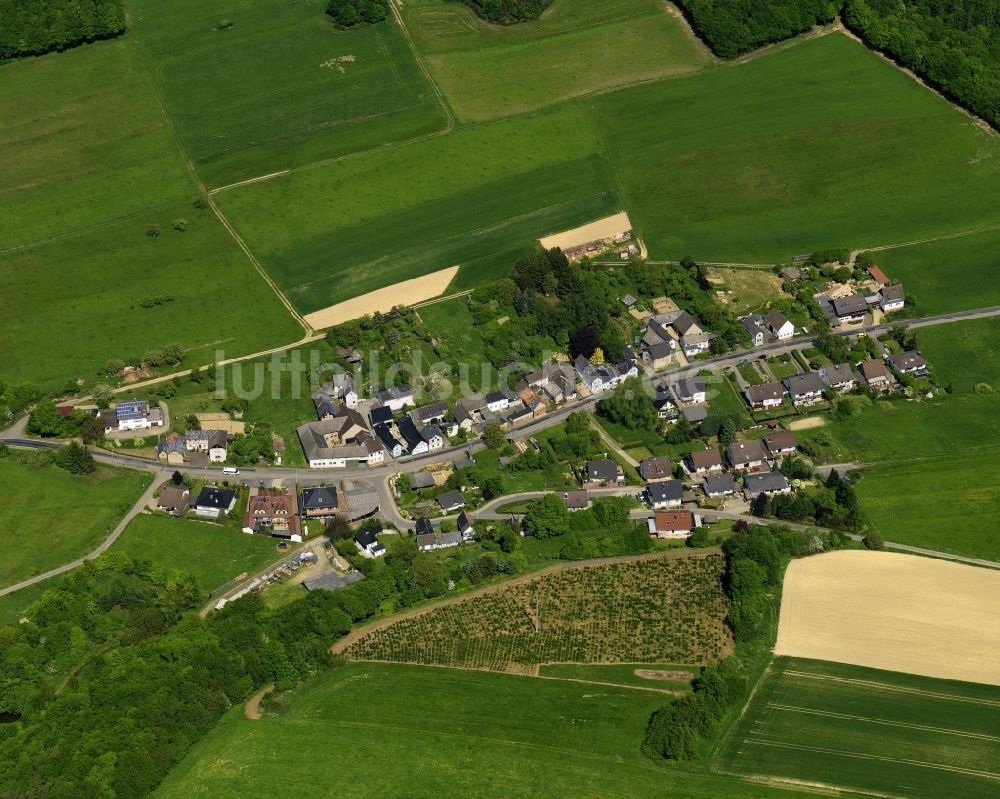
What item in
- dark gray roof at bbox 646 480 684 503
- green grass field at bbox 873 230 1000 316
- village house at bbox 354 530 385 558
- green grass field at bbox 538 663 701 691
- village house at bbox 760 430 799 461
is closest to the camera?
green grass field at bbox 538 663 701 691

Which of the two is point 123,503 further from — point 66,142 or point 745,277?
point 745,277

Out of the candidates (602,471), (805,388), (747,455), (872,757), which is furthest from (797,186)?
(872,757)

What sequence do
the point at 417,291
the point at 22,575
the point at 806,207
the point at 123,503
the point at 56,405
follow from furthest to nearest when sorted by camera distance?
the point at 806,207 < the point at 417,291 < the point at 56,405 < the point at 123,503 < the point at 22,575

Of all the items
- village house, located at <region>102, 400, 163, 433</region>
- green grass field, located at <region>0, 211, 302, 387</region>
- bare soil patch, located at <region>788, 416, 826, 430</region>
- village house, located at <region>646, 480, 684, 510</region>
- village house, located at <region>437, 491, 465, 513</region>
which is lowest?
bare soil patch, located at <region>788, 416, 826, 430</region>

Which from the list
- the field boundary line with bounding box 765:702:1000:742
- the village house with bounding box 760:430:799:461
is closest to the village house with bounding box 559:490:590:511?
the village house with bounding box 760:430:799:461

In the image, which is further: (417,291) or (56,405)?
(417,291)

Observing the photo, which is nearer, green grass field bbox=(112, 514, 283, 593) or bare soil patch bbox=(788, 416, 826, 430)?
green grass field bbox=(112, 514, 283, 593)

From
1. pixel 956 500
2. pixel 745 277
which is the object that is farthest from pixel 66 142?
pixel 956 500

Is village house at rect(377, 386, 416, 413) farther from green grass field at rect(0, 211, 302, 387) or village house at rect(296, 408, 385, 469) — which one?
green grass field at rect(0, 211, 302, 387)
